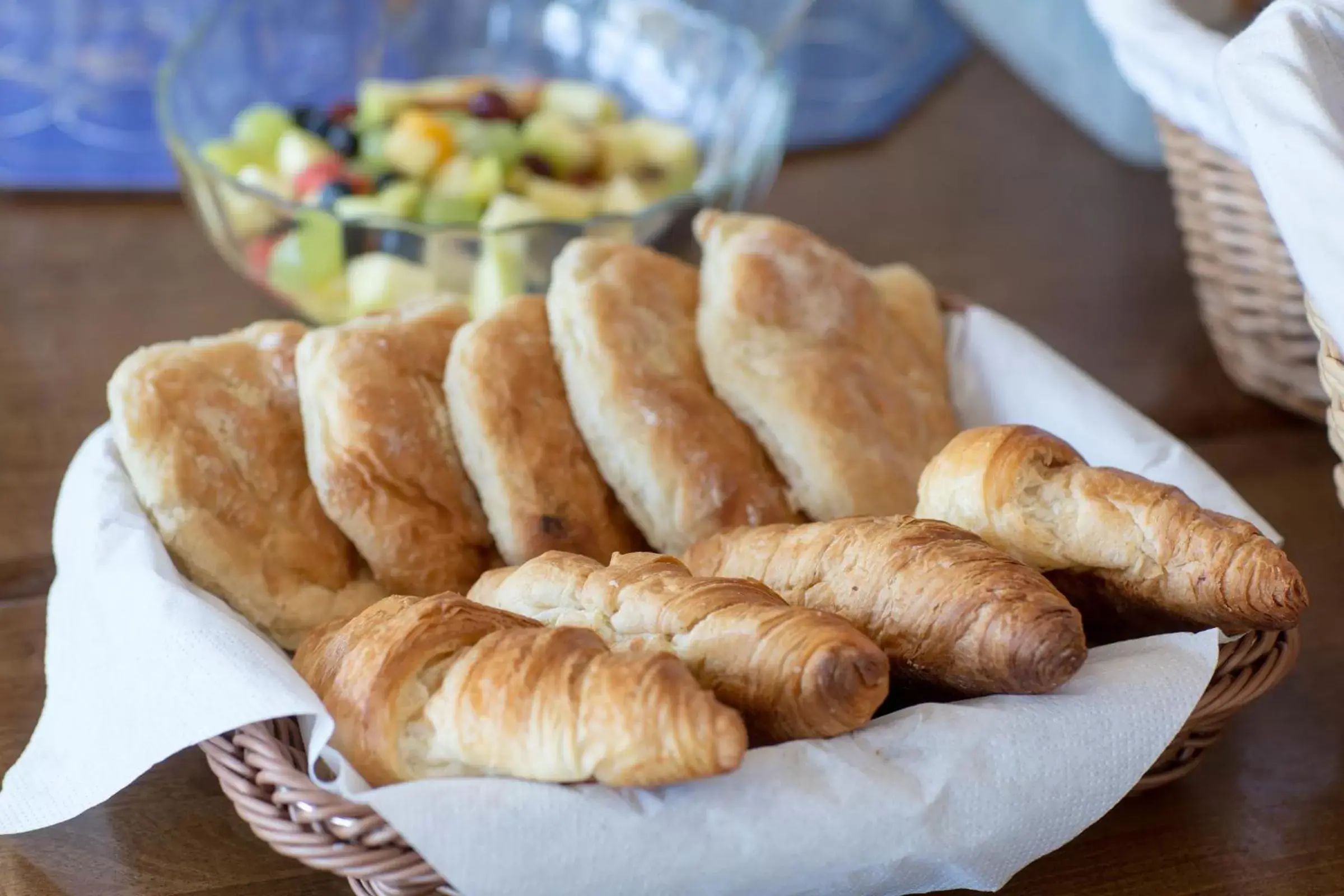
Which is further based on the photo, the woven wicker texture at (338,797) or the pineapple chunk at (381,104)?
the pineapple chunk at (381,104)

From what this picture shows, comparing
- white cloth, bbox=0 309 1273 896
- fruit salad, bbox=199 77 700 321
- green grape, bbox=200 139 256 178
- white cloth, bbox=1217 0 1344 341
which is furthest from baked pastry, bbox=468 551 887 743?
green grape, bbox=200 139 256 178

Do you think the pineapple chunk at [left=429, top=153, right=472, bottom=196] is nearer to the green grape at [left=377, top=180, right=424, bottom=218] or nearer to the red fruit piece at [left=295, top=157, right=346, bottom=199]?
the green grape at [left=377, top=180, right=424, bottom=218]

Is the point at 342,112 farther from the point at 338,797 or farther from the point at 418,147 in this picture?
the point at 338,797

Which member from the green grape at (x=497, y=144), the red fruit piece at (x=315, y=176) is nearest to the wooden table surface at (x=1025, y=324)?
the red fruit piece at (x=315, y=176)

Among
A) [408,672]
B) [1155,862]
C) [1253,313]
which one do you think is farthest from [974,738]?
[1253,313]

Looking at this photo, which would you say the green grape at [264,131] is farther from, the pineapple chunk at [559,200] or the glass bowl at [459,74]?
the pineapple chunk at [559,200]

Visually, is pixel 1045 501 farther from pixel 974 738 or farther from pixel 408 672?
pixel 408 672

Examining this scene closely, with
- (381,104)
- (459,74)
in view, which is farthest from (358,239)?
(459,74)
